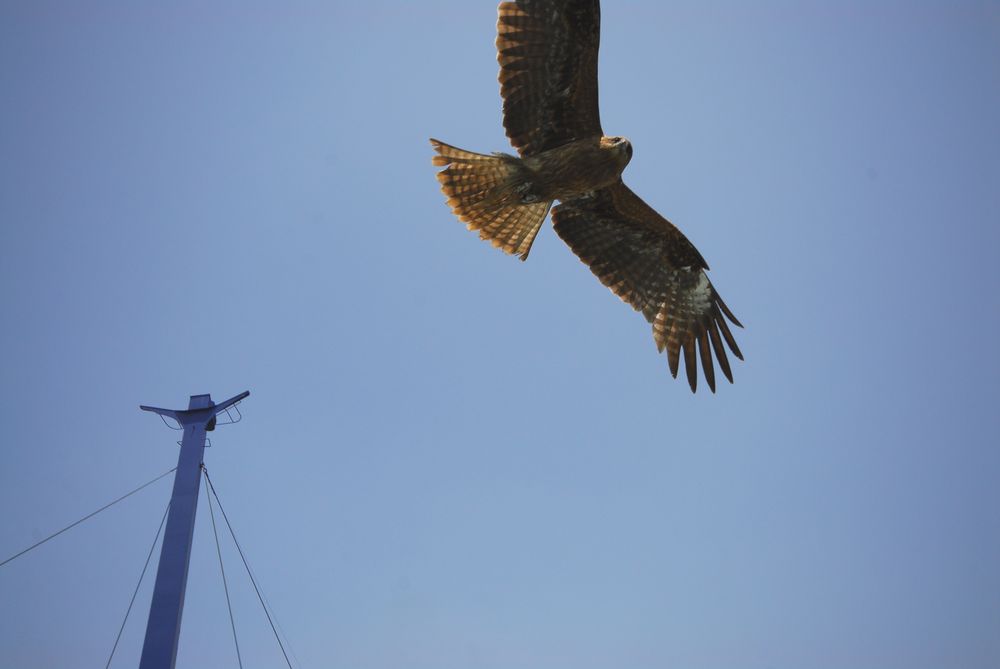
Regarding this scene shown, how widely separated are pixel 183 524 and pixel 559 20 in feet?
21.3

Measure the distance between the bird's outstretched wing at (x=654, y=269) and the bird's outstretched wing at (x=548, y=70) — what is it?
1.33m

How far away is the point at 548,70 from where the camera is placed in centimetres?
769

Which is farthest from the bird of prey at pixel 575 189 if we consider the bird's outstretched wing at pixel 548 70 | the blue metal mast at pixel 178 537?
Result: the blue metal mast at pixel 178 537

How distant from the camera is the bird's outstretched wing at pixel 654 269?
926 cm

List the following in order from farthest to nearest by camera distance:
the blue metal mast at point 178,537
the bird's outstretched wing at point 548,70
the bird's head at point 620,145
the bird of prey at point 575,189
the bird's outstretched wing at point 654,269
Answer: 1. the bird's outstretched wing at point 654,269
2. the blue metal mast at point 178,537
3. the bird's head at point 620,145
4. the bird of prey at point 575,189
5. the bird's outstretched wing at point 548,70

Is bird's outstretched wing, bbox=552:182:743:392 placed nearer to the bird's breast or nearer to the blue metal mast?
the bird's breast

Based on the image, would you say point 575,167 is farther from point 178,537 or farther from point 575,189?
point 178,537

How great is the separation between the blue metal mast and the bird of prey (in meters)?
4.30

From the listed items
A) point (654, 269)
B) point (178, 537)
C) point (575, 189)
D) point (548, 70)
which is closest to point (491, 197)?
point (575, 189)

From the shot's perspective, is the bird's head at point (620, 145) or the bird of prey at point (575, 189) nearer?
the bird of prey at point (575, 189)

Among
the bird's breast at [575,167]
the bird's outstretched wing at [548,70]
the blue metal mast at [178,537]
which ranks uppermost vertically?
the bird's outstretched wing at [548,70]

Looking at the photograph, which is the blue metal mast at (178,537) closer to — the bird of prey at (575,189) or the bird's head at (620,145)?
the bird of prey at (575,189)

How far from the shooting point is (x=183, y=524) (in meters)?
9.59

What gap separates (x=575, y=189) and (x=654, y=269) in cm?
185
